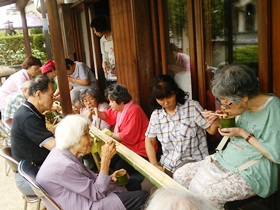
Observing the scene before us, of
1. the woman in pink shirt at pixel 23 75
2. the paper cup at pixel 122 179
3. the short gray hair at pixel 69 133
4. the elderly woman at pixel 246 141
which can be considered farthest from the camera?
the woman in pink shirt at pixel 23 75

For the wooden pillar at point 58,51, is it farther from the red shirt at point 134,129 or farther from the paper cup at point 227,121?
the paper cup at point 227,121

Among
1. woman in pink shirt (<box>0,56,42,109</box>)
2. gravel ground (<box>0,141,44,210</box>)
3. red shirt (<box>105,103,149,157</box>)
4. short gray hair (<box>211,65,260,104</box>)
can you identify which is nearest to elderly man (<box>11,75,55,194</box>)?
red shirt (<box>105,103,149,157</box>)

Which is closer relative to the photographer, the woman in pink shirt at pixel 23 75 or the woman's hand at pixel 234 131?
the woman's hand at pixel 234 131

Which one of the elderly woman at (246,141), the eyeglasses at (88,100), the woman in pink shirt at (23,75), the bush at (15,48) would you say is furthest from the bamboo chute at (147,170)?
the bush at (15,48)

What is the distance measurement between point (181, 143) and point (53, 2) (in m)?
1.86

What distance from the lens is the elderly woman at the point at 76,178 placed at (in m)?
2.10

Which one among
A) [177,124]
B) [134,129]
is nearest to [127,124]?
[134,129]

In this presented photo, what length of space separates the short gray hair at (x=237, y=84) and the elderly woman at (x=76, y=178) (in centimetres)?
99

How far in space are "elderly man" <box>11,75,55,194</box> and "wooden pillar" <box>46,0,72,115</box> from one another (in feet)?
1.02

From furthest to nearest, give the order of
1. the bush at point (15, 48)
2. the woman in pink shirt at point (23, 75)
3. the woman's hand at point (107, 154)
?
the bush at point (15, 48)
the woman in pink shirt at point (23, 75)
the woman's hand at point (107, 154)

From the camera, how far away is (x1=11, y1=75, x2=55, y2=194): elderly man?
8.87 feet

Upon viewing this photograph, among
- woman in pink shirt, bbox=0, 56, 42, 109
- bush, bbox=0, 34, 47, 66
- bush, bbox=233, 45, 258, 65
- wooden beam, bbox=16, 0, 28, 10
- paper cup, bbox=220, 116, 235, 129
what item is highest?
wooden beam, bbox=16, 0, 28, 10

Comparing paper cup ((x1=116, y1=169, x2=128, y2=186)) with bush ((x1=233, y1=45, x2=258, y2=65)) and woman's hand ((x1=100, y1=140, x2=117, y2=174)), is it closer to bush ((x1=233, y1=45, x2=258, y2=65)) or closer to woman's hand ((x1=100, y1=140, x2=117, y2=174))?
woman's hand ((x1=100, y1=140, x2=117, y2=174))

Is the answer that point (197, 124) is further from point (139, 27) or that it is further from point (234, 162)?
point (139, 27)
